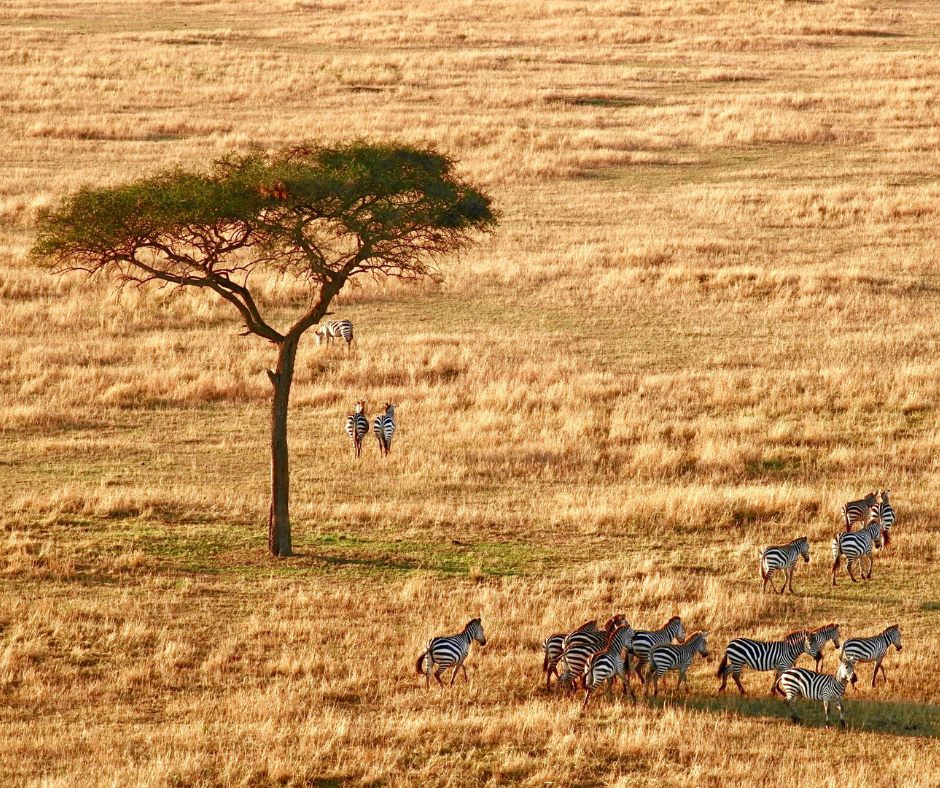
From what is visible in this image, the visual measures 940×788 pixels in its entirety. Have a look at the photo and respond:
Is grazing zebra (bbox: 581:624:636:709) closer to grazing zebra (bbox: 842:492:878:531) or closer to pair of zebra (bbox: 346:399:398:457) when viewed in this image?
grazing zebra (bbox: 842:492:878:531)

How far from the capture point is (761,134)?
51.0 meters

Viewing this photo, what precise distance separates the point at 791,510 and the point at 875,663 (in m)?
6.10

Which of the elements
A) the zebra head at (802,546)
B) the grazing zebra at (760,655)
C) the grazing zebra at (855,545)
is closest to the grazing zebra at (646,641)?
the grazing zebra at (760,655)

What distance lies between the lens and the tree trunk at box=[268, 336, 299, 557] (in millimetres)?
18672

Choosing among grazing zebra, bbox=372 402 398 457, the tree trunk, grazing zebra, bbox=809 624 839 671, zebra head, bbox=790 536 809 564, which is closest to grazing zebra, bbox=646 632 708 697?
grazing zebra, bbox=809 624 839 671

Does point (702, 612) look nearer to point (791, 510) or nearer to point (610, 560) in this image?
point (610, 560)

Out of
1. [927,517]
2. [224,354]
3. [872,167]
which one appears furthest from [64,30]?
[927,517]

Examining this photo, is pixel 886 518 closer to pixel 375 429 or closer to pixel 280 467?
pixel 280 467

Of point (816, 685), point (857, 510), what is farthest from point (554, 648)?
point (857, 510)

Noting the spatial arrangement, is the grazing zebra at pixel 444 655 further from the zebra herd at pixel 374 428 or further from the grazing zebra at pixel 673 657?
the zebra herd at pixel 374 428

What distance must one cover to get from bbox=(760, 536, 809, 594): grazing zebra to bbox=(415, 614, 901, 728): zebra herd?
2.44 m

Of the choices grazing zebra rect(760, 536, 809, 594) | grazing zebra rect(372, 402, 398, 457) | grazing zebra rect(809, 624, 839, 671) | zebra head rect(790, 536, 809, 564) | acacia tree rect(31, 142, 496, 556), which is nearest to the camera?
grazing zebra rect(809, 624, 839, 671)

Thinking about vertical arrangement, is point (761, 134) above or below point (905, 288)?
above

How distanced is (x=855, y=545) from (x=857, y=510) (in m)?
1.64
